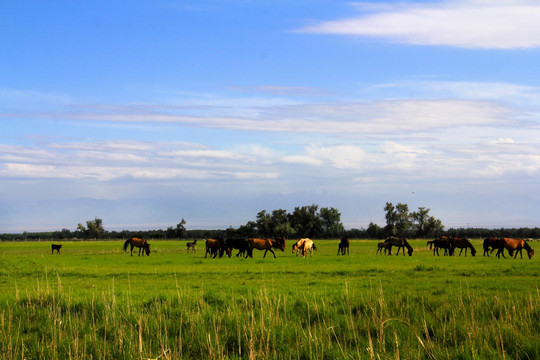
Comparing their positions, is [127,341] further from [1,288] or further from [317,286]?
[1,288]

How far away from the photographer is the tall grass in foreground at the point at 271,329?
32.6 ft

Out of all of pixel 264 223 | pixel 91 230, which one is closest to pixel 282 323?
pixel 264 223

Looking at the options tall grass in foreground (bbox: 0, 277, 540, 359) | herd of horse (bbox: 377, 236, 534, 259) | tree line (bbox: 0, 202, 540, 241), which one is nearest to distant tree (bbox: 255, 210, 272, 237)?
tree line (bbox: 0, 202, 540, 241)

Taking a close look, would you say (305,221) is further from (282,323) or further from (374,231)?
(282,323)

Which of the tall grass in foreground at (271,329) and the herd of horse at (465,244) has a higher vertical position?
the herd of horse at (465,244)

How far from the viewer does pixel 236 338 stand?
1133 centimetres

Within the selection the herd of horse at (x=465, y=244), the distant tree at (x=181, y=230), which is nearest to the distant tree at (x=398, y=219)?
the distant tree at (x=181, y=230)

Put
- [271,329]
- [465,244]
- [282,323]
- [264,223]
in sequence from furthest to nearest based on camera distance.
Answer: [264,223] < [465,244] < [282,323] < [271,329]

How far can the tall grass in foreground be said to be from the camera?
992cm

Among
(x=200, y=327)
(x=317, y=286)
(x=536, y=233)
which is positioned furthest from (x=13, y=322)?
(x=536, y=233)

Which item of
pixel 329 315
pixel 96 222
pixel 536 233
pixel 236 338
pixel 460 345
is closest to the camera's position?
pixel 460 345

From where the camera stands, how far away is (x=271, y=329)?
11.4 m

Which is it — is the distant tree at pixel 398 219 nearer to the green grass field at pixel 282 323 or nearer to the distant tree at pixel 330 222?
the distant tree at pixel 330 222

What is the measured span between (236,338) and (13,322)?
565 centimetres
